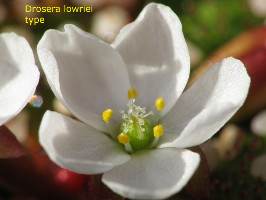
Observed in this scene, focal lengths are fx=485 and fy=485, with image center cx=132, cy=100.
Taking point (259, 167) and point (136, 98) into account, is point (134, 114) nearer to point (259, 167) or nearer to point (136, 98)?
point (136, 98)

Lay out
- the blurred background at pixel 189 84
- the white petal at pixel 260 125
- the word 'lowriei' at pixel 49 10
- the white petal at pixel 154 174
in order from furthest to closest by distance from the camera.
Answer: the word 'lowriei' at pixel 49 10, the white petal at pixel 260 125, the blurred background at pixel 189 84, the white petal at pixel 154 174

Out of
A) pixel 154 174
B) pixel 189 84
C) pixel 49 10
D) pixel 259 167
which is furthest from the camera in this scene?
pixel 49 10

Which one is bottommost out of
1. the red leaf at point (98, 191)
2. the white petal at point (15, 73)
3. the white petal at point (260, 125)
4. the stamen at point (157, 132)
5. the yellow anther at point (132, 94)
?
the white petal at point (260, 125)

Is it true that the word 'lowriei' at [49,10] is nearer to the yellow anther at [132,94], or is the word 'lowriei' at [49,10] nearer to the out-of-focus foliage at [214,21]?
the out-of-focus foliage at [214,21]

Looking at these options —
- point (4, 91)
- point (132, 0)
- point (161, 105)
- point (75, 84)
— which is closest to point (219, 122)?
point (161, 105)

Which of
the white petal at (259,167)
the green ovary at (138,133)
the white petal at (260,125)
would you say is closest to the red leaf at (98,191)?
the green ovary at (138,133)

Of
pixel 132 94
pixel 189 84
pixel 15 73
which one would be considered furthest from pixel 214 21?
pixel 15 73

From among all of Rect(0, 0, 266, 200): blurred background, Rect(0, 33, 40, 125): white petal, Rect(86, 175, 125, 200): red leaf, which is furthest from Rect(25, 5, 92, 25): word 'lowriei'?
Rect(86, 175, 125, 200): red leaf
